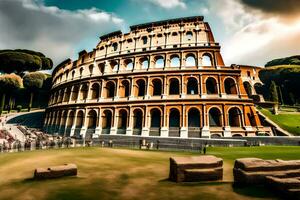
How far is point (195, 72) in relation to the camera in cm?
2925

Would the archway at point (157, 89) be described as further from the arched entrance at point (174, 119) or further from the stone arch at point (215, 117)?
the stone arch at point (215, 117)

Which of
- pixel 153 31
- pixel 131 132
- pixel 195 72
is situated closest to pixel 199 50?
pixel 195 72

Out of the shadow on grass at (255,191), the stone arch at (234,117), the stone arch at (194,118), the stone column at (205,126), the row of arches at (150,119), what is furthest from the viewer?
the stone arch at (194,118)

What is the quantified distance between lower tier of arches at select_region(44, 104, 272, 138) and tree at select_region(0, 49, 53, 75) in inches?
1279

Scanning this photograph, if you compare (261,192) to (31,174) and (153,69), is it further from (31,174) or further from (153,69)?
(153,69)

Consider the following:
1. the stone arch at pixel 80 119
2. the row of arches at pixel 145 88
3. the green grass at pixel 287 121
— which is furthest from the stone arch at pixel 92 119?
the green grass at pixel 287 121

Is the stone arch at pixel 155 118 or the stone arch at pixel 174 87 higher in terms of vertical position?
the stone arch at pixel 174 87

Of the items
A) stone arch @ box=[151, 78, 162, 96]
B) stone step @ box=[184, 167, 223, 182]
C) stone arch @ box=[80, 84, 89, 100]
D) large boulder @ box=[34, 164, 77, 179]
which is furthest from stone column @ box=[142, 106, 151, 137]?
stone step @ box=[184, 167, 223, 182]

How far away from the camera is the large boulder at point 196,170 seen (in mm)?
7438

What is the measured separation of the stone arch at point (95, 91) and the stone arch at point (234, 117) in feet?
66.1

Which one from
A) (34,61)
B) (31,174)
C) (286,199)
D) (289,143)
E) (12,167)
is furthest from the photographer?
(34,61)

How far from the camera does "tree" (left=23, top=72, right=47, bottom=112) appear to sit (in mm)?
54188

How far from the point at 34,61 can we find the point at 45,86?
7.16 meters

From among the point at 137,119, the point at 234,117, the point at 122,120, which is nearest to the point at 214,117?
the point at 234,117
